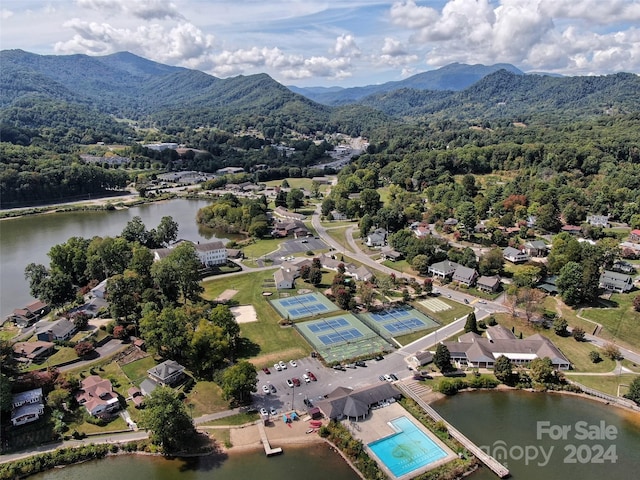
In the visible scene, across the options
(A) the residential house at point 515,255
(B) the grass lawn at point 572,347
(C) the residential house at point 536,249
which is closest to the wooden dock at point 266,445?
(B) the grass lawn at point 572,347

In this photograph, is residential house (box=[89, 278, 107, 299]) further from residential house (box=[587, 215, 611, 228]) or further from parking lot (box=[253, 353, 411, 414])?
residential house (box=[587, 215, 611, 228])

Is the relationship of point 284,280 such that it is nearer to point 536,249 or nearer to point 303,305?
point 303,305

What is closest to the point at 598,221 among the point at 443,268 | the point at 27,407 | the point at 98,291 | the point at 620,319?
the point at 620,319

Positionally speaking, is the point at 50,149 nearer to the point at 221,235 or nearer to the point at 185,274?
the point at 221,235

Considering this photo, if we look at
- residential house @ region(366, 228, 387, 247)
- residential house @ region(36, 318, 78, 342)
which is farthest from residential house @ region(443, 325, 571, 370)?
residential house @ region(36, 318, 78, 342)

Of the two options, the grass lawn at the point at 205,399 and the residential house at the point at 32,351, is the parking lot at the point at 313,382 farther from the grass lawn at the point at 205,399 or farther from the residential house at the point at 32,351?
the residential house at the point at 32,351
